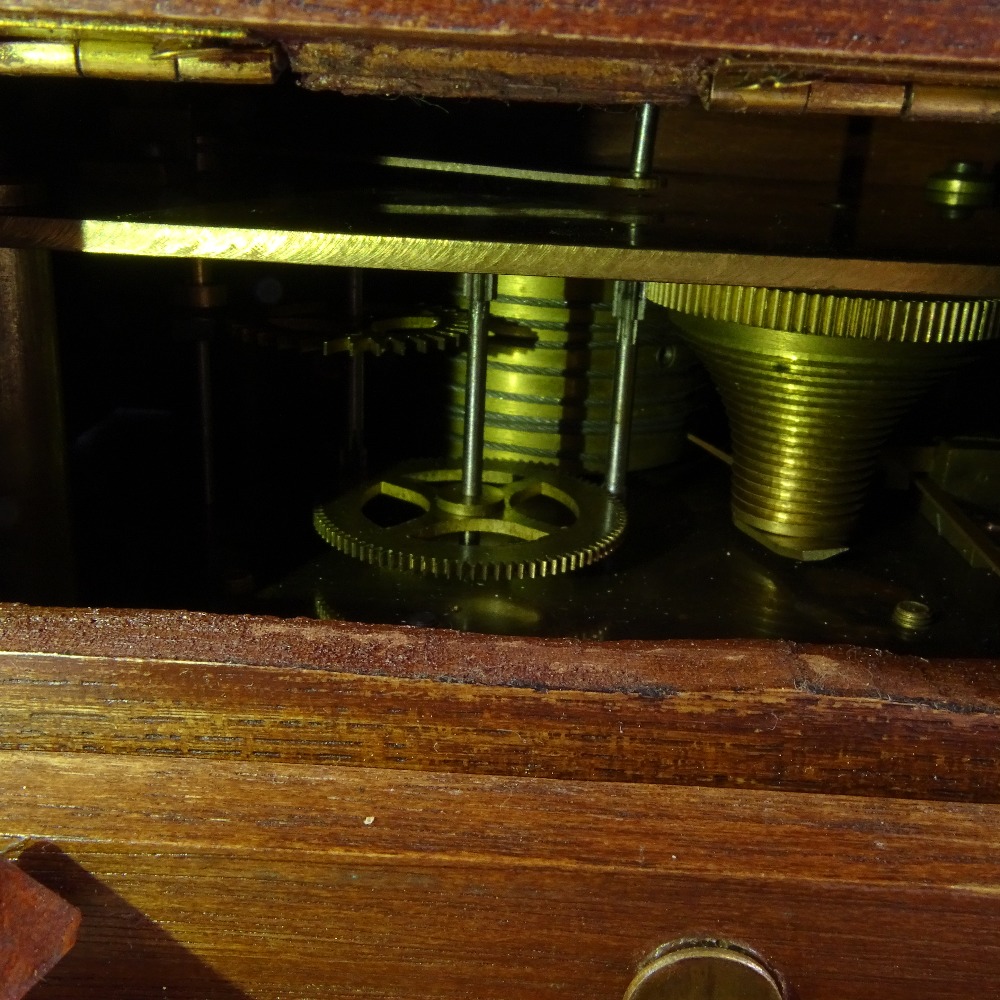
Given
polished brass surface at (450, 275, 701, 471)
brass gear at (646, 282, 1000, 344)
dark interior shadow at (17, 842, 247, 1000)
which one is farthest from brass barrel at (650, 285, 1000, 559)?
dark interior shadow at (17, 842, 247, 1000)

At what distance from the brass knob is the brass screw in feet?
1.38

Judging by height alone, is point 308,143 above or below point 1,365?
above

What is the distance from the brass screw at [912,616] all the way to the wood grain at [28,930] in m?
0.69

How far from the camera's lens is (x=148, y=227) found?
74cm

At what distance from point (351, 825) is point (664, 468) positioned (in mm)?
753

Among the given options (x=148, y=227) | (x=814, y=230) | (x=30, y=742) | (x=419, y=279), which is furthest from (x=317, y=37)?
(x=419, y=279)

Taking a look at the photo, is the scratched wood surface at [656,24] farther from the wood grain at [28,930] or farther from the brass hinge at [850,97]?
the wood grain at [28,930]

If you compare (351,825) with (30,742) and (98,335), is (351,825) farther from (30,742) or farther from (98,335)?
(98,335)

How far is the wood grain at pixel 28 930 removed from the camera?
56cm

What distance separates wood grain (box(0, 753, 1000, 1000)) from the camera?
1.95 feet

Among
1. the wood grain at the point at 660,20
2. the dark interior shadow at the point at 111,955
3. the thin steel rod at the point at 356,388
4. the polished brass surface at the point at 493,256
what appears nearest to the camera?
the wood grain at the point at 660,20

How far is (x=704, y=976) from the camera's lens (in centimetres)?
62

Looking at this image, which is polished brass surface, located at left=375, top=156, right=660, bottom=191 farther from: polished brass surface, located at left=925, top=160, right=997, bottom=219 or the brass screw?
the brass screw

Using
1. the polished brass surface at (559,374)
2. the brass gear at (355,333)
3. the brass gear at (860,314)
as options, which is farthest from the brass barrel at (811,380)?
the brass gear at (355,333)
